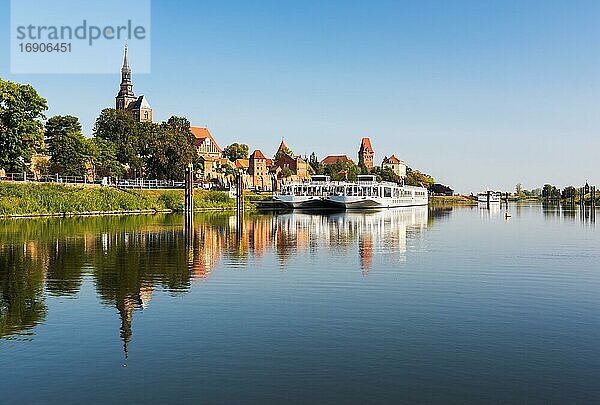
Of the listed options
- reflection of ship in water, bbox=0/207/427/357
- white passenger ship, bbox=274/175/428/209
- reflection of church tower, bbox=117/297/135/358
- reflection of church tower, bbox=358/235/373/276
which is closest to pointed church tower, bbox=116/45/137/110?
white passenger ship, bbox=274/175/428/209

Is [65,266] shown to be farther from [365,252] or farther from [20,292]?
[365,252]

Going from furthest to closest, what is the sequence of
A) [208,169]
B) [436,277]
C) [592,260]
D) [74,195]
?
[208,169] < [74,195] < [592,260] < [436,277]

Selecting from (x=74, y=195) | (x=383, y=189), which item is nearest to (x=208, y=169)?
(x=383, y=189)

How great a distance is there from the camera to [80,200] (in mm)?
72688

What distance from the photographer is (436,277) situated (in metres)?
24.2

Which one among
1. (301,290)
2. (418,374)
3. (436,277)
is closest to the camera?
(418,374)

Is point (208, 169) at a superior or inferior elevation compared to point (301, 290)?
superior

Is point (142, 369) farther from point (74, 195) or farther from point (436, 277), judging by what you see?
point (74, 195)

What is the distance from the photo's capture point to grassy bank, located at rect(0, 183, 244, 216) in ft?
211

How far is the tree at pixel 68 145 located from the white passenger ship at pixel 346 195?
31.1m

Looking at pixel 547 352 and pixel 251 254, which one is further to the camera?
pixel 251 254

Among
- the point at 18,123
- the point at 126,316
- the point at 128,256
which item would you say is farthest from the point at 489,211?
the point at 126,316

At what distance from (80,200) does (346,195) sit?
4887 cm

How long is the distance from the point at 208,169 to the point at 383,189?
68.1m
